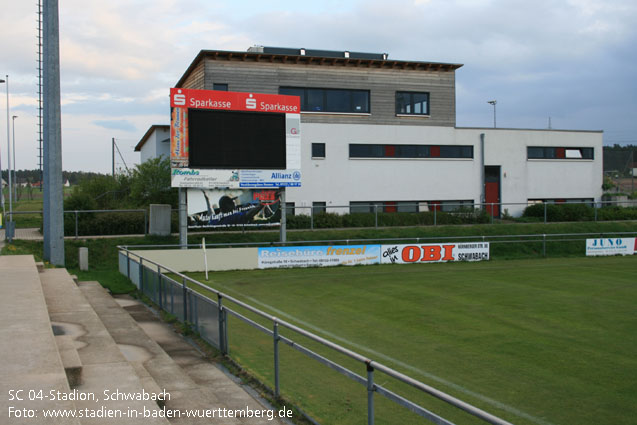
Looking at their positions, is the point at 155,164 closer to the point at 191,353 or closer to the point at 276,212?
the point at 276,212

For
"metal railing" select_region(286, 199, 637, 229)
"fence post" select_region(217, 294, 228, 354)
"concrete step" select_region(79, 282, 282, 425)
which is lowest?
"concrete step" select_region(79, 282, 282, 425)

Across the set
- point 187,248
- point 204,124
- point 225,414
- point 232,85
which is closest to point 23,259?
point 187,248

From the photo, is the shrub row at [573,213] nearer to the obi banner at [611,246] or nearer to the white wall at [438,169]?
the white wall at [438,169]

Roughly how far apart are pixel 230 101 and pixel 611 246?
70.1 feet

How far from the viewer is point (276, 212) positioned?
26.3 metres

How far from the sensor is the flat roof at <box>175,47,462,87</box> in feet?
114

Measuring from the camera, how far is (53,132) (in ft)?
66.0

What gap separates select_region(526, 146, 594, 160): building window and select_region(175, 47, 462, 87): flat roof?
26.8 ft

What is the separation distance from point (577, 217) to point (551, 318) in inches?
1045

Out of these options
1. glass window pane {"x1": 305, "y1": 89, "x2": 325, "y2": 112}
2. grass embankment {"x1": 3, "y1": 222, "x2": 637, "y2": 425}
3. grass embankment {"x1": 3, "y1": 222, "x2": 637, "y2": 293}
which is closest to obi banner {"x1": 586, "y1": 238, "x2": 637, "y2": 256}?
grass embankment {"x1": 3, "y1": 222, "x2": 637, "y2": 293}

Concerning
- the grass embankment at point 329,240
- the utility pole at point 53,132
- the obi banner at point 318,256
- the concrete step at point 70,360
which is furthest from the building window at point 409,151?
the concrete step at point 70,360

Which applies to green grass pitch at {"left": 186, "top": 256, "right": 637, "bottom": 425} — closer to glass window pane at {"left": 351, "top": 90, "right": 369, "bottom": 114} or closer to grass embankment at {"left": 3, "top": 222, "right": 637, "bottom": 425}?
grass embankment at {"left": 3, "top": 222, "right": 637, "bottom": 425}

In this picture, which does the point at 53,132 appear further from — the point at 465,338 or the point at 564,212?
the point at 564,212

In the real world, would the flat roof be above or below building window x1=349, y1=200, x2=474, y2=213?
above
